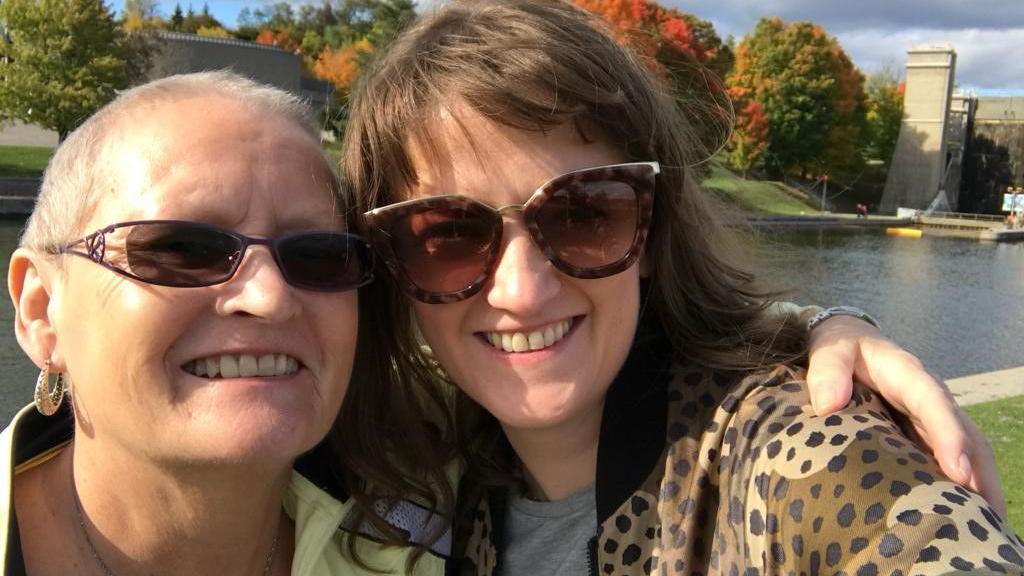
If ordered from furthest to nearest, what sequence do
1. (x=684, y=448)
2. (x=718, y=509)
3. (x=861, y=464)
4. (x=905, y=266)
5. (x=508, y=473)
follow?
1. (x=905, y=266)
2. (x=508, y=473)
3. (x=684, y=448)
4. (x=718, y=509)
5. (x=861, y=464)

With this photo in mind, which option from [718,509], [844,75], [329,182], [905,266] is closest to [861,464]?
[718,509]

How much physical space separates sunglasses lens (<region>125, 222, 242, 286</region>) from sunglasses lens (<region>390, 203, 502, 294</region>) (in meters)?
0.45

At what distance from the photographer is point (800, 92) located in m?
47.6

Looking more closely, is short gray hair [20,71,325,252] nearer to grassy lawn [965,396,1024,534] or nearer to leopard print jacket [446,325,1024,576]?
leopard print jacket [446,325,1024,576]

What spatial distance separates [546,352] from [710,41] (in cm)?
4631

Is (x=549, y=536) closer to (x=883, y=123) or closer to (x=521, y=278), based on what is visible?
(x=521, y=278)

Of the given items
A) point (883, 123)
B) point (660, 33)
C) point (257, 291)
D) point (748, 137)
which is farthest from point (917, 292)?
point (883, 123)

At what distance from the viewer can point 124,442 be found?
1.69m

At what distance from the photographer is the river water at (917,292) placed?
992 centimetres

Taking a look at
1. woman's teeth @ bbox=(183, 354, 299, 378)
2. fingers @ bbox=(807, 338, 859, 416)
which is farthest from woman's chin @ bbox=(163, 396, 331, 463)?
fingers @ bbox=(807, 338, 859, 416)

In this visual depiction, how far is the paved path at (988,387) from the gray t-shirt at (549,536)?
6.91 m

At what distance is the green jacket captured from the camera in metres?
1.95

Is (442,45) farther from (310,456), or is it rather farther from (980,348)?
(980,348)

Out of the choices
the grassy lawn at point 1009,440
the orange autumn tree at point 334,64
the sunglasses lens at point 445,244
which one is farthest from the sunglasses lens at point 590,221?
the orange autumn tree at point 334,64
